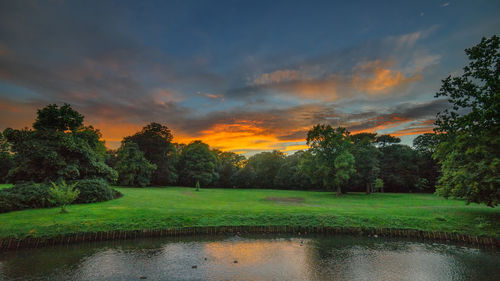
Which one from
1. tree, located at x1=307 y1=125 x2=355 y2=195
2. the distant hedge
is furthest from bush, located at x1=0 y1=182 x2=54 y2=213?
tree, located at x1=307 y1=125 x2=355 y2=195

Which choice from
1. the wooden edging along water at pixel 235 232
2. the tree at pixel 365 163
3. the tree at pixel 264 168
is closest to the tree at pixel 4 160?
the wooden edging along water at pixel 235 232

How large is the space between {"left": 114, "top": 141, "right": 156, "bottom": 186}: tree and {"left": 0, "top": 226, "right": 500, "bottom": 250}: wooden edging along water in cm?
4067

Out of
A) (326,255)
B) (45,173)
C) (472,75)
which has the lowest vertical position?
(326,255)

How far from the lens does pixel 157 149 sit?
6694 cm

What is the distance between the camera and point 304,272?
11516 mm

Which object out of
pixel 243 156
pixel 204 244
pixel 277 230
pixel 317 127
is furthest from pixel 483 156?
pixel 243 156

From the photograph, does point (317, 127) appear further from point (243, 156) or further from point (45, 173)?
point (243, 156)

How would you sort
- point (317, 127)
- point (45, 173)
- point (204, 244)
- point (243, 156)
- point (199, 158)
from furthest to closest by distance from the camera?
1. point (243, 156)
2. point (199, 158)
3. point (317, 127)
4. point (45, 173)
5. point (204, 244)

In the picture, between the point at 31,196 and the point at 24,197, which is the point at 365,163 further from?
the point at 24,197

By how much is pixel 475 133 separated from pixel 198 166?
6070cm

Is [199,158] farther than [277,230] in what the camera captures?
Yes

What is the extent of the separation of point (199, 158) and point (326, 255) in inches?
2398

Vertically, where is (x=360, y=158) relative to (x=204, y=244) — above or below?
above

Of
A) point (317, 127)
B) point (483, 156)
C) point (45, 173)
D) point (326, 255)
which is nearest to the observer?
point (326, 255)
